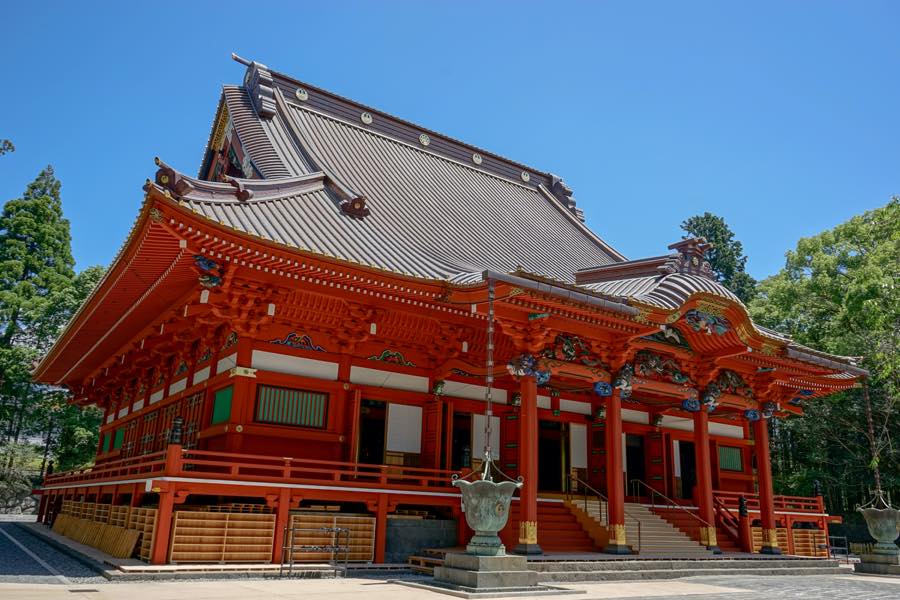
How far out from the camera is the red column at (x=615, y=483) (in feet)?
48.2

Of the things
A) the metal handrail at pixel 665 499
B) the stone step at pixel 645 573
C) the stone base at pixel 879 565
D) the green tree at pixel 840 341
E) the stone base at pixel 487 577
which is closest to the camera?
the stone base at pixel 487 577

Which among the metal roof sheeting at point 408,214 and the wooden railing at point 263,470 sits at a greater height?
the metal roof sheeting at point 408,214

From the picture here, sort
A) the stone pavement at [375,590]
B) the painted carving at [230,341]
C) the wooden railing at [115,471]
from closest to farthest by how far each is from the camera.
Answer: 1. the stone pavement at [375,590]
2. the wooden railing at [115,471]
3. the painted carving at [230,341]

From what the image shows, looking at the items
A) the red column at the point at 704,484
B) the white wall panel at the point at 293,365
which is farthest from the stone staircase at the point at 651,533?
the white wall panel at the point at 293,365

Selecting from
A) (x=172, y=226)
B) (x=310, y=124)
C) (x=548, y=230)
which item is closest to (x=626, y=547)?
(x=172, y=226)

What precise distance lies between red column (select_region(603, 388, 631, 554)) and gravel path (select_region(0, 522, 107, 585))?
9.74m

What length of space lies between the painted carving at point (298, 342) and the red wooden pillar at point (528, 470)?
448 centimetres

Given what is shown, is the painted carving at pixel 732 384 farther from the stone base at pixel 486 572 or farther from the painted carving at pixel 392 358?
the stone base at pixel 486 572

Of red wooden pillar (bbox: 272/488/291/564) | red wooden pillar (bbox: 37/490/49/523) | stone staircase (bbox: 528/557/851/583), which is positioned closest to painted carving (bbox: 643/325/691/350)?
stone staircase (bbox: 528/557/851/583)

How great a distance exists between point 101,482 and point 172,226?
318 inches

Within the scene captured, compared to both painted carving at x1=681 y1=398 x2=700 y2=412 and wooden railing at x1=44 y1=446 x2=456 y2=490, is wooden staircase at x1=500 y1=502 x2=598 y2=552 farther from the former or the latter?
painted carving at x1=681 y1=398 x2=700 y2=412

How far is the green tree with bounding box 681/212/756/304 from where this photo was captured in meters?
51.3

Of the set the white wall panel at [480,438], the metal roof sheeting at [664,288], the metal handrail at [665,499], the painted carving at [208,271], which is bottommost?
the metal handrail at [665,499]

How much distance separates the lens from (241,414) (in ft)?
44.2
